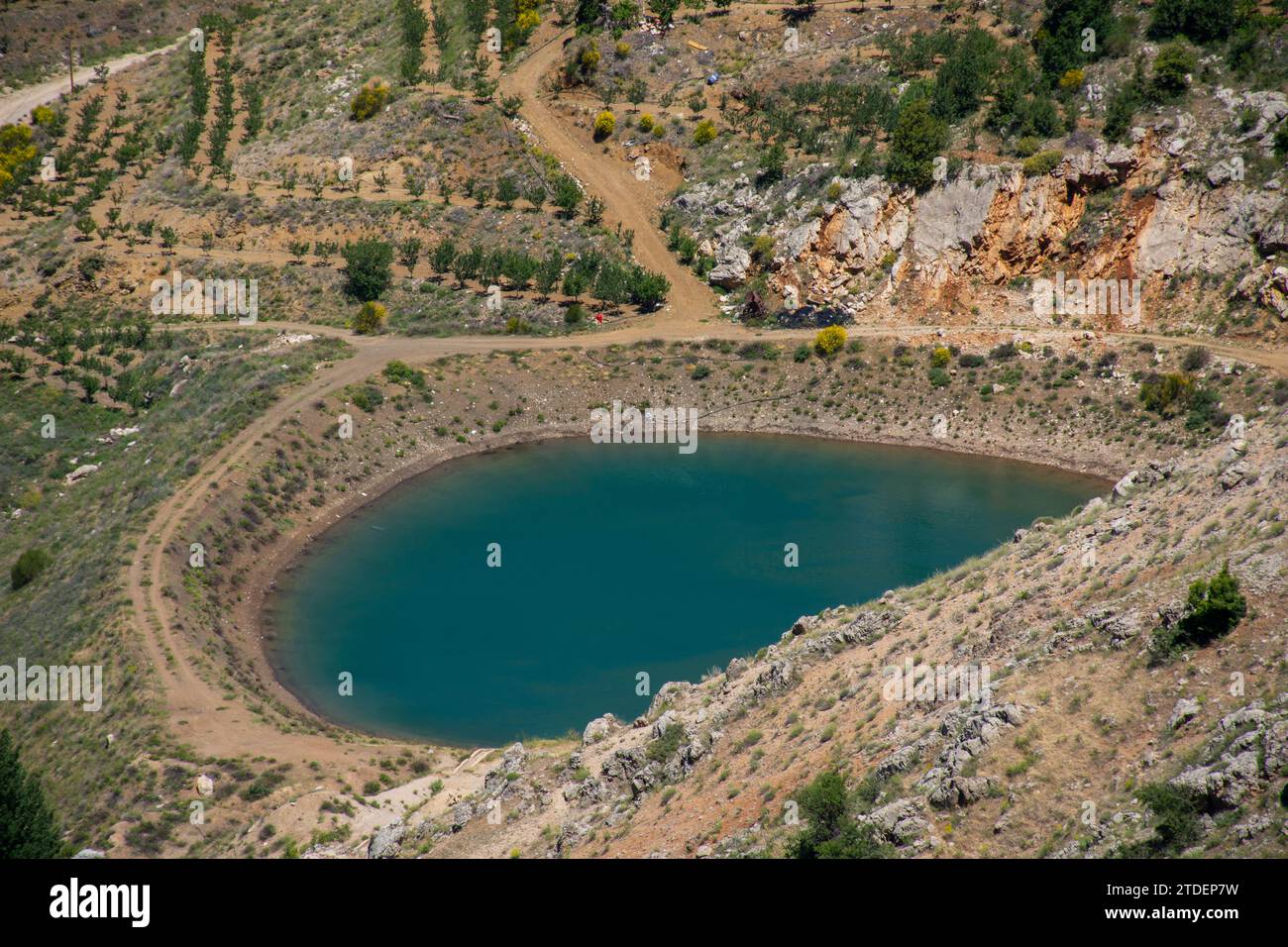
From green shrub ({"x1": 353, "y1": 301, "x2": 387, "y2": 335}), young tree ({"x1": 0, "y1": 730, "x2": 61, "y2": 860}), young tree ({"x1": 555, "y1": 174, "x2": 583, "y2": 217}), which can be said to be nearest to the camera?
young tree ({"x1": 0, "y1": 730, "x2": 61, "y2": 860})

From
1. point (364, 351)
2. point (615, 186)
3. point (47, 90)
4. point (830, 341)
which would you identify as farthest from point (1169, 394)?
point (47, 90)

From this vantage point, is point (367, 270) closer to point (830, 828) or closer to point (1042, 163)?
point (1042, 163)

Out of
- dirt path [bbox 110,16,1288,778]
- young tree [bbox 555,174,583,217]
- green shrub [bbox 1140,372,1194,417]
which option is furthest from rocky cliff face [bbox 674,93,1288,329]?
young tree [bbox 555,174,583,217]

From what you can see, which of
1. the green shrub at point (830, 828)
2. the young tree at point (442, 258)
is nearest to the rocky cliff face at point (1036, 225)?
the young tree at point (442, 258)

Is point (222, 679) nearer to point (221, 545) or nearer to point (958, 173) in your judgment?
point (221, 545)

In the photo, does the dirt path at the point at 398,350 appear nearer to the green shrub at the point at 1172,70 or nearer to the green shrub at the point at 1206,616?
the green shrub at the point at 1172,70

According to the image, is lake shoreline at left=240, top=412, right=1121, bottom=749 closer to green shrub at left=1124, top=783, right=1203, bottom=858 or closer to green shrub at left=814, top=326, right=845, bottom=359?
green shrub at left=814, top=326, right=845, bottom=359
